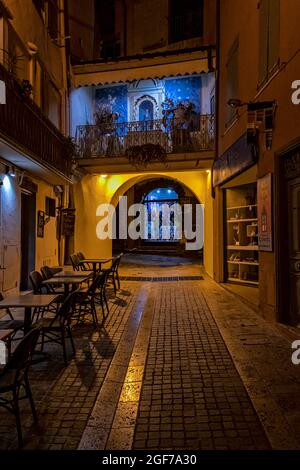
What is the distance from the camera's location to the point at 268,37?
254 inches

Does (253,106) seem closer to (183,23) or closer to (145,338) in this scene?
(145,338)

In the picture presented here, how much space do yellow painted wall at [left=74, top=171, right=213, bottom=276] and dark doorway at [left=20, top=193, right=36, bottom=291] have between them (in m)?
4.12

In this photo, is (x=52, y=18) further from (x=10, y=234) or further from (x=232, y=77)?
(x=10, y=234)

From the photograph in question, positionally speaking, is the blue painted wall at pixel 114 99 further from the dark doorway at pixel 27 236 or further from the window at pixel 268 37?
the window at pixel 268 37

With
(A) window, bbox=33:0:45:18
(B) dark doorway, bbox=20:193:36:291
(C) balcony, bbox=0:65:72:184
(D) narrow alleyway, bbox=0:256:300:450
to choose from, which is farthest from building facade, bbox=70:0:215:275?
(D) narrow alleyway, bbox=0:256:300:450

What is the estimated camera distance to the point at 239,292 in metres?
9.38

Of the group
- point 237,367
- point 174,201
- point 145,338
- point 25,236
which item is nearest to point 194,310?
point 145,338

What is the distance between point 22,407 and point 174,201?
2245 cm

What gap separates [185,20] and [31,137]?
12.6 meters

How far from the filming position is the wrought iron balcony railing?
12.3m

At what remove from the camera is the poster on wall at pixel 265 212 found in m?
6.36

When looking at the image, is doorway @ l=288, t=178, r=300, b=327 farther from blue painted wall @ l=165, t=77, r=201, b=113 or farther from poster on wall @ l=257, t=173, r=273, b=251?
blue painted wall @ l=165, t=77, r=201, b=113

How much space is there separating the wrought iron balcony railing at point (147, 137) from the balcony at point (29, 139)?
221cm

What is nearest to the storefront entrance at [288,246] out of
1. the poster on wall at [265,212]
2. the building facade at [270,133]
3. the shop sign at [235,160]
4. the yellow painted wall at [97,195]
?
the building facade at [270,133]
